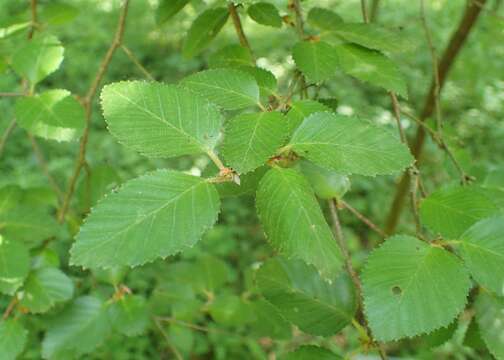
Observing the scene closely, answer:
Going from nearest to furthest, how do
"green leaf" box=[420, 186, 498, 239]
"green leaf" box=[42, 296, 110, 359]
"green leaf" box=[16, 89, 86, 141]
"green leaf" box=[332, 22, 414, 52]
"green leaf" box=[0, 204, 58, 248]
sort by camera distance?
"green leaf" box=[420, 186, 498, 239] < "green leaf" box=[332, 22, 414, 52] < "green leaf" box=[16, 89, 86, 141] < "green leaf" box=[0, 204, 58, 248] < "green leaf" box=[42, 296, 110, 359]

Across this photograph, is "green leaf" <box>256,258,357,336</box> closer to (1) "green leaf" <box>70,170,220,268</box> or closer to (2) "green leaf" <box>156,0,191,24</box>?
(1) "green leaf" <box>70,170,220,268</box>

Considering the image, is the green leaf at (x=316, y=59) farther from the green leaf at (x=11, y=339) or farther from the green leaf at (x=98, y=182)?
the green leaf at (x=11, y=339)

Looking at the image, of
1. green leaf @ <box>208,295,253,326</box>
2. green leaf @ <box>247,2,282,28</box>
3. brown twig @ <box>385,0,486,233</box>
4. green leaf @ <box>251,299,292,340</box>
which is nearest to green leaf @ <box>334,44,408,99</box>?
green leaf @ <box>247,2,282,28</box>


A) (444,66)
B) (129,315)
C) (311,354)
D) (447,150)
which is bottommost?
(129,315)

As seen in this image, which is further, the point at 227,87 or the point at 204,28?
the point at 204,28

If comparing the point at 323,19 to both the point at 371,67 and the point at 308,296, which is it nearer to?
the point at 371,67

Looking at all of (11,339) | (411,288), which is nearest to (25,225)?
(11,339)
